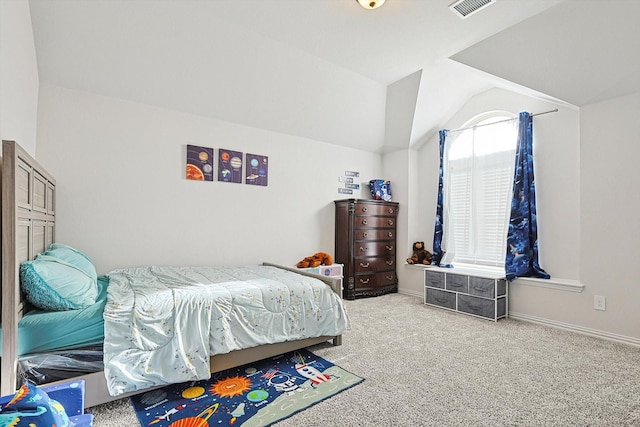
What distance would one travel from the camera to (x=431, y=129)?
15.4 ft

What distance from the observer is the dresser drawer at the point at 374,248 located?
4461 mm

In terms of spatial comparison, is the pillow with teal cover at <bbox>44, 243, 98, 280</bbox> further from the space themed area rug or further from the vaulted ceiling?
the vaulted ceiling

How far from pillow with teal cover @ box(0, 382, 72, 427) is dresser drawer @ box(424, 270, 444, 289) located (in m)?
3.84

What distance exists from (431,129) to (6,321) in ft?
15.8

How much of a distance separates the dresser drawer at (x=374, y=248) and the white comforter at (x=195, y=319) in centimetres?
179

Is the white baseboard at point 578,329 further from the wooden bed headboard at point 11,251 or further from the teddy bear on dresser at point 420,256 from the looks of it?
the wooden bed headboard at point 11,251

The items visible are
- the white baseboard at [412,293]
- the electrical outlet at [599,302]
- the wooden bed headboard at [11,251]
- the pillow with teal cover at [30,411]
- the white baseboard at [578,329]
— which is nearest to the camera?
the pillow with teal cover at [30,411]

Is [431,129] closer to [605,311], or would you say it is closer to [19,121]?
[605,311]

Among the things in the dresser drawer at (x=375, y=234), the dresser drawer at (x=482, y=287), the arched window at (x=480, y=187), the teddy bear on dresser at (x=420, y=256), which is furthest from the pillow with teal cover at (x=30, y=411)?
the teddy bear on dresser at (x=420, y=256)

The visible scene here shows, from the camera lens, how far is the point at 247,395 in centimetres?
193

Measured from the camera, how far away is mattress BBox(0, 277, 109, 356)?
161 cm

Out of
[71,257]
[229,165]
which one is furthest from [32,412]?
[229,165]

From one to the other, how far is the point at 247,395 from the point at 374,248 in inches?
120

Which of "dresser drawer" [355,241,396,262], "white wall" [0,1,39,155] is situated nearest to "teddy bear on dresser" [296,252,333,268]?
"dresser drawer" [355,241,396,262]
